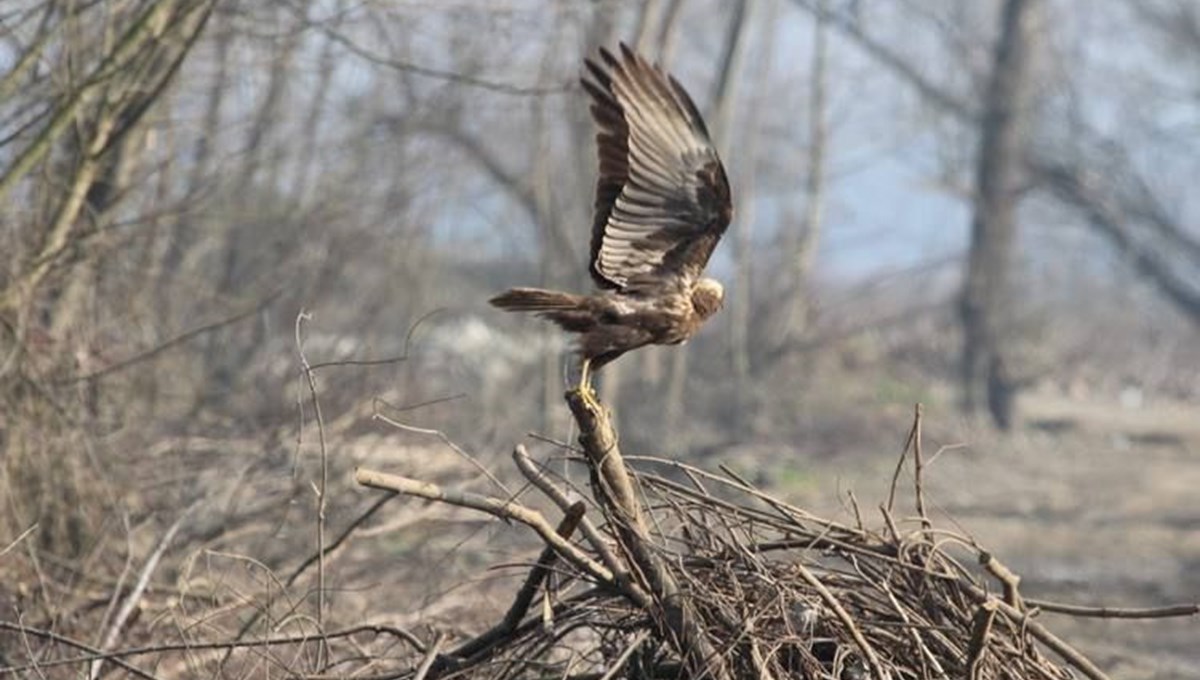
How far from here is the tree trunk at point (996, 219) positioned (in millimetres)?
26141

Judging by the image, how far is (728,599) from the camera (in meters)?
4.26

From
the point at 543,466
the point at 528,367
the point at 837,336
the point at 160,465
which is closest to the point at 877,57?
the point at 837,336

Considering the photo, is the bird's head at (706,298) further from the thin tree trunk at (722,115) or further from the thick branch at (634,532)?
the thin tree trunk at (722,115)

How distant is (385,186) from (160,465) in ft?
27.3

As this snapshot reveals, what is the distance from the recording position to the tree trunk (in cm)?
2614

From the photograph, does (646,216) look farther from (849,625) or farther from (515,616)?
(849,625)

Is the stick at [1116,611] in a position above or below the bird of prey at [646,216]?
below

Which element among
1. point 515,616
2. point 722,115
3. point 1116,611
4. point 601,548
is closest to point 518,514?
point 601,548

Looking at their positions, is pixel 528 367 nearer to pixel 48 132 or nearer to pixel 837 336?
pixel 837 336

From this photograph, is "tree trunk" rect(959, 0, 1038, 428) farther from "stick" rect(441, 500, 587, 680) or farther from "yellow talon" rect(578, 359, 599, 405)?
"stick" rect(441, 500, 587, 680)

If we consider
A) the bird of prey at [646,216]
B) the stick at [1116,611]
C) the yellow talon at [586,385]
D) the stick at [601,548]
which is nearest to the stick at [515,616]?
the stick at [601,548]

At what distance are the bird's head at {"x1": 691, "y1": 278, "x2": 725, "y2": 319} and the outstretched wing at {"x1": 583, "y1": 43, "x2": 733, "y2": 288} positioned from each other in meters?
0.04

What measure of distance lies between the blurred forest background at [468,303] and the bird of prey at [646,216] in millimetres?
520

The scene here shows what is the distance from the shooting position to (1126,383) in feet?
107
